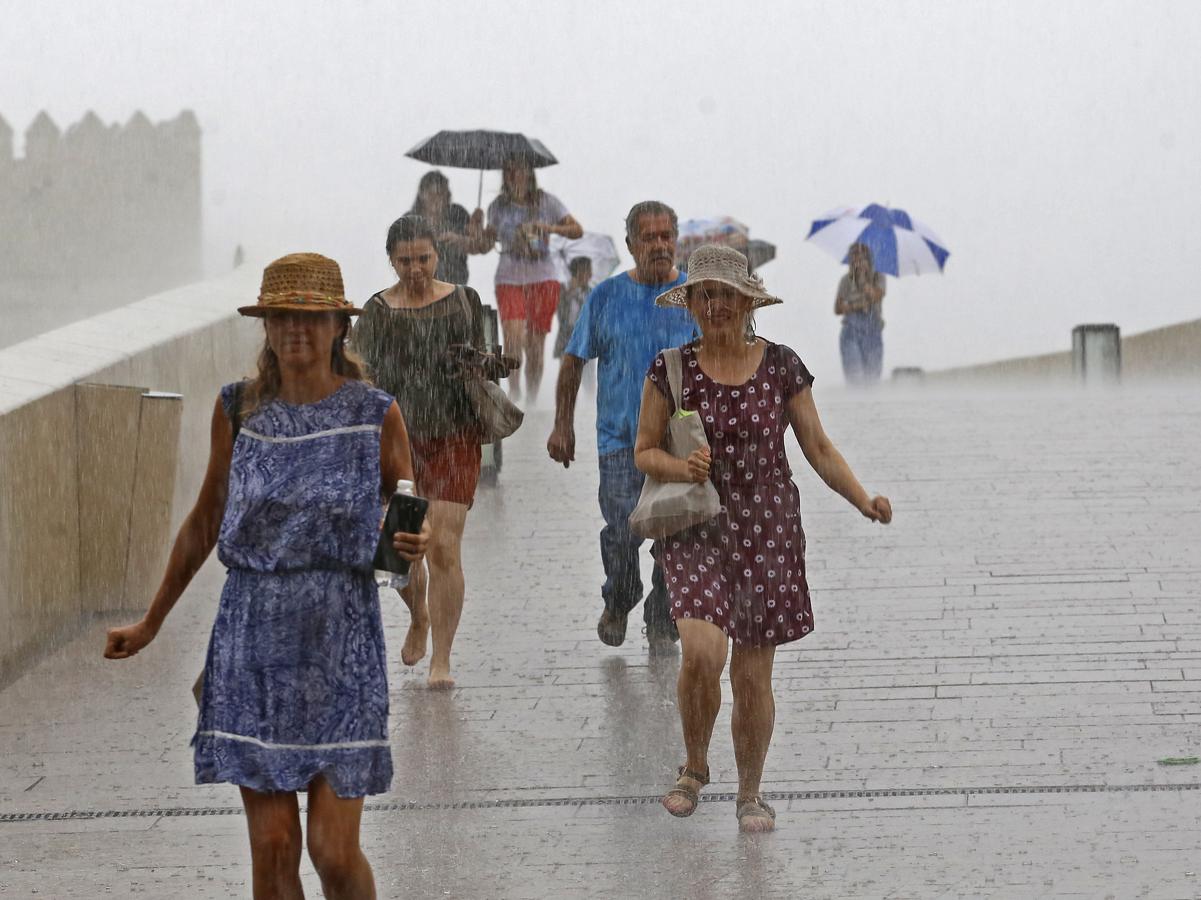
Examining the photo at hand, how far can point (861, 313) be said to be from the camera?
21016 mm

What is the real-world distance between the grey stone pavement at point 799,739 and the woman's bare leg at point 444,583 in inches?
8.0

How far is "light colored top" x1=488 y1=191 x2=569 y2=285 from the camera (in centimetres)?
1463

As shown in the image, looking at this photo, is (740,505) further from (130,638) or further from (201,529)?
(130,638)

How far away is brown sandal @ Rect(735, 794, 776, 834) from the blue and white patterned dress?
1.82 meters

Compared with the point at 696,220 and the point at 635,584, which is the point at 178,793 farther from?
the point at 696,220

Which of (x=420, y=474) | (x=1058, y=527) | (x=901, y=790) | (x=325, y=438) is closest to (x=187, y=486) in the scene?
(x=420, y=474)

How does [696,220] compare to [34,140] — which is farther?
[34,140]

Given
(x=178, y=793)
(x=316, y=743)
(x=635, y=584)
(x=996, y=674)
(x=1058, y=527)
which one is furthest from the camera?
(x=1058, y=527)

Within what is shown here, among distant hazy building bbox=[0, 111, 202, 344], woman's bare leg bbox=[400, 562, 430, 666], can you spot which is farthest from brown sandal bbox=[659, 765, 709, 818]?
distant hazy building bbox=[0, 111, 202, 344]

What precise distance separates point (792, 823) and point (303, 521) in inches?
90.3

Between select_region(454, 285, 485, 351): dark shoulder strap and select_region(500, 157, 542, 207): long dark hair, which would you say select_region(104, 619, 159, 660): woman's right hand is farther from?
select_region(500, 157, 542, 207): long dark hair

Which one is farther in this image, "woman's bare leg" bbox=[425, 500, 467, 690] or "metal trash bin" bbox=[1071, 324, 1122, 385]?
"metal trash bin" bbox=[1071, 324, 1122, 385]

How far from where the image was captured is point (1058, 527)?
11602 mm

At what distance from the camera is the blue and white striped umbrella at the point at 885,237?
22.4m
